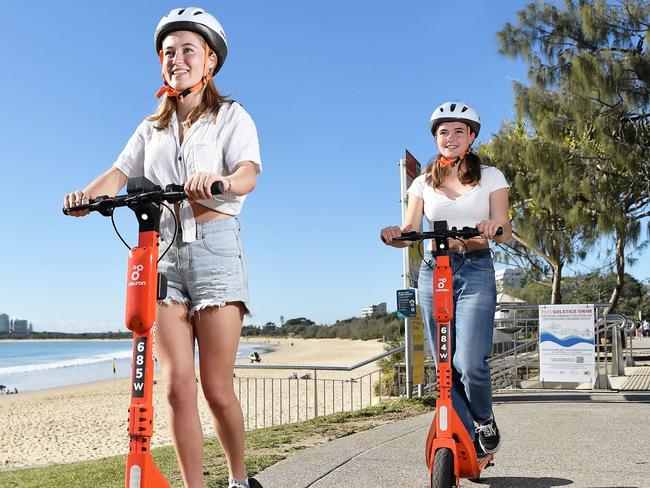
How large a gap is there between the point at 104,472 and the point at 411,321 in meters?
4.88

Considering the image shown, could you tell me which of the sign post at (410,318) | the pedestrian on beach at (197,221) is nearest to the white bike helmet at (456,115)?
the pedestrian on beach at (197,221)

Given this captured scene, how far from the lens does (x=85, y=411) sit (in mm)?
20938

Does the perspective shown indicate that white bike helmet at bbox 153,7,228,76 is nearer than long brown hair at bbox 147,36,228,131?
Yes

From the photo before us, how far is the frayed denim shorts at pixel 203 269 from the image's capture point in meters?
2.72

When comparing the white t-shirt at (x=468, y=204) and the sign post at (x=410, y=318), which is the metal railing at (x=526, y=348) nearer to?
the sign post at (x=410, y=318)

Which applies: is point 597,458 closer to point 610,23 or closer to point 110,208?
point 110,208

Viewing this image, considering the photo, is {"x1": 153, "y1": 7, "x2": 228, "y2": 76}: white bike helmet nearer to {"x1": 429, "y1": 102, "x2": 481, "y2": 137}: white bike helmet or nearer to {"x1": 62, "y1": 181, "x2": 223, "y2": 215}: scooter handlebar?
{"x1": 62, "y1": 181, "x2": 223, "y2": 215}: scooter handlebar

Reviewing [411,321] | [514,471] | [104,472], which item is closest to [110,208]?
[514,471]

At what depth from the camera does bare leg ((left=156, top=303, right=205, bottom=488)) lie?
2711mm

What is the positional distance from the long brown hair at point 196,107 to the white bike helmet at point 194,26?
52mm

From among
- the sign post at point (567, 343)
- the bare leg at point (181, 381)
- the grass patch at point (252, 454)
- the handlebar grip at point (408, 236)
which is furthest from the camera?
the sign post at point (567, 343)

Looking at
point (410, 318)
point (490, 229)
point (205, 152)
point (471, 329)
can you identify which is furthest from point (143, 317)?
point (410, 318)

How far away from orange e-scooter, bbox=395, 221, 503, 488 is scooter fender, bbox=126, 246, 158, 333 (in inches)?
64.0

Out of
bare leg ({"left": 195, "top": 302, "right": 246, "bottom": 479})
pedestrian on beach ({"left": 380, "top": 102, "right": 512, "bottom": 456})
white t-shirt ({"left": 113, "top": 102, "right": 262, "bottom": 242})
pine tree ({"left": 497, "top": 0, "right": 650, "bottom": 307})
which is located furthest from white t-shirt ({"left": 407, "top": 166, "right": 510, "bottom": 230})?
pine tree ({"left": 497, "top": 0, "right": 650, "bottom": 307})
